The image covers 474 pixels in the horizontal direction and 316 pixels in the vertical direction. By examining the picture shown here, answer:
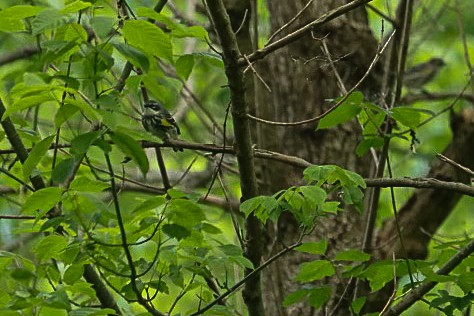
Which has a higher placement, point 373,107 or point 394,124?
point 373,107

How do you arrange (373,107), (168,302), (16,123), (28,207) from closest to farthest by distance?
1. (28,207)
2. (373,107)
3. (16,123)
4. (168,302)

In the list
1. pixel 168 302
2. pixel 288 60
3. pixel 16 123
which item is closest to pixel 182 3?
pixel 168 302

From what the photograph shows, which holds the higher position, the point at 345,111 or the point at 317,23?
the point at 317,23

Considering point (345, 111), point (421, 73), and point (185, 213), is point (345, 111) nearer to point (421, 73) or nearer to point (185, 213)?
point (185, 213)

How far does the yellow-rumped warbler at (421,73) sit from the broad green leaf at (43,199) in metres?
2.90

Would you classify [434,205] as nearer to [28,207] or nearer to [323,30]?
[323,30]

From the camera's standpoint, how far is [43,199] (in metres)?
A: 2.34

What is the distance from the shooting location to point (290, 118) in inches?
153

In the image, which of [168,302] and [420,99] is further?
[168,302]

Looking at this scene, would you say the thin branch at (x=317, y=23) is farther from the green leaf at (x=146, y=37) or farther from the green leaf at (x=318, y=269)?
the green leaf at (x=318, y=269)

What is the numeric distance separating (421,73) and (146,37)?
298 cm

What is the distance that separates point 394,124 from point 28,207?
1756 mm

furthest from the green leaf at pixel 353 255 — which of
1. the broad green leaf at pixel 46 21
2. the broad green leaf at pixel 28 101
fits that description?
the broad green leaf at pixel 46 21

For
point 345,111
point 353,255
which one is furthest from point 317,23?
point 353,255
